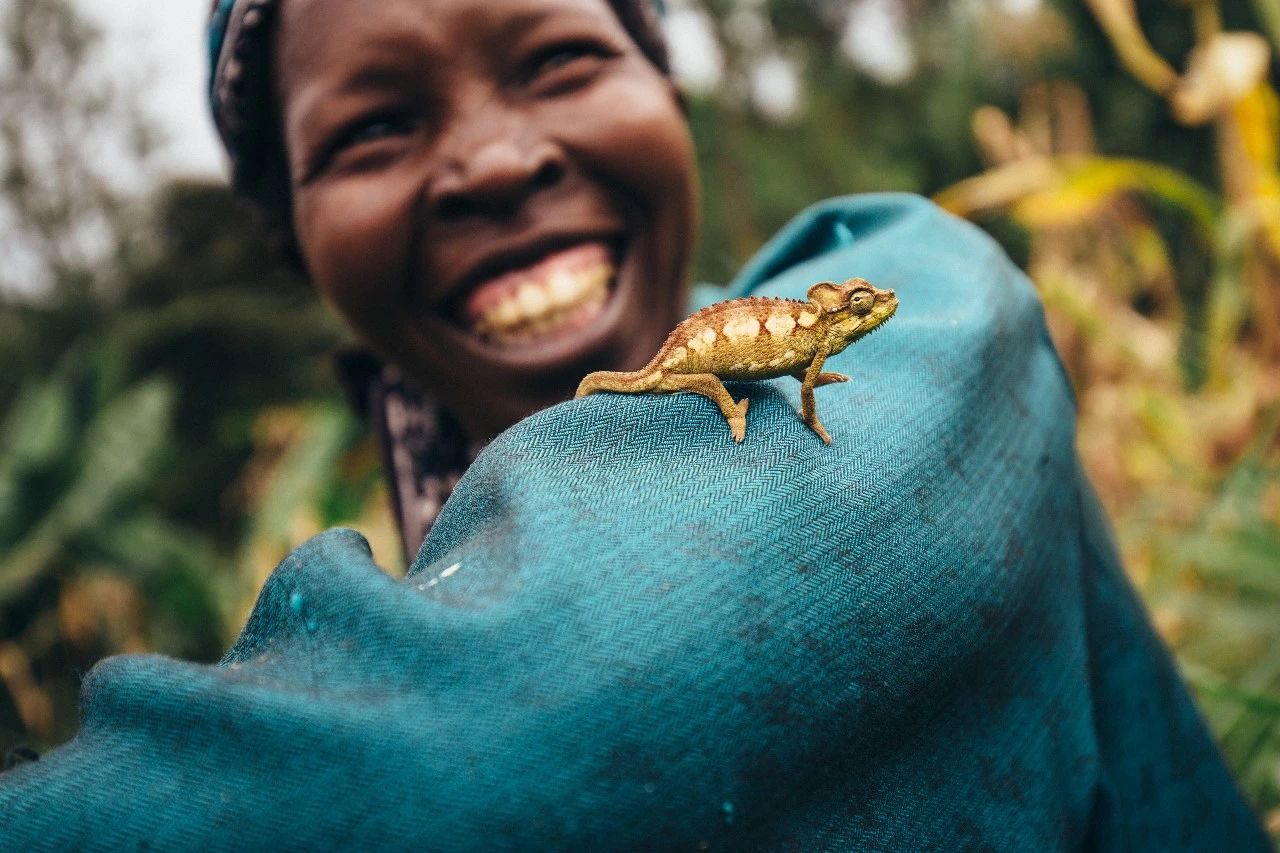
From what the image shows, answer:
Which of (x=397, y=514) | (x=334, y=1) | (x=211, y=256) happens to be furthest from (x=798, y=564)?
(x=211, y=256)

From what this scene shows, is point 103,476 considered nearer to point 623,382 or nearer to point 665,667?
point 623,382

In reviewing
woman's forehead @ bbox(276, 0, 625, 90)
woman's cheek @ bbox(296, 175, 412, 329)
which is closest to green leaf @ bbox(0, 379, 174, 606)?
woman's cheek @ bbox(296, 175, 412, 329)

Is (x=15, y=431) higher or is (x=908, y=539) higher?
(x=908, y=539)

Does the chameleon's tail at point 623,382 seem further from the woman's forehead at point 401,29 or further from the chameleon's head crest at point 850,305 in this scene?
the woman's forehead at point 401,29

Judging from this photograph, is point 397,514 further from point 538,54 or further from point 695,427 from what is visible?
point 695,427

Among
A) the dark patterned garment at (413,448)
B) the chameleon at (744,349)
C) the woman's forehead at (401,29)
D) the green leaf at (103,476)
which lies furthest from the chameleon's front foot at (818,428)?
the green leaf at (103,476)

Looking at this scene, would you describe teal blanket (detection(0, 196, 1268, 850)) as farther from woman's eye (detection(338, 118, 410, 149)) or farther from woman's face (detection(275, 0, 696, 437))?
woman's eye (detection(338, 118, 410, 149))
